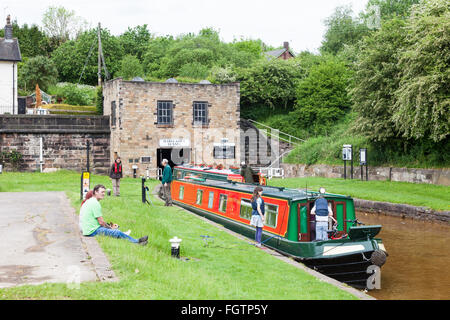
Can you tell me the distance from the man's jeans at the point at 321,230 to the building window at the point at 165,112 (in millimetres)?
18621

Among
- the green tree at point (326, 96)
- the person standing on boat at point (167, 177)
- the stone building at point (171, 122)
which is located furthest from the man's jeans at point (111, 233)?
the green tree at point (326, 96)

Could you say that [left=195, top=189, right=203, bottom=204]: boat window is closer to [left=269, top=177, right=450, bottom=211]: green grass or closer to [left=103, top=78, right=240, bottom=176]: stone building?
[left=269, top=177, right=450, bottom=211]: green grass

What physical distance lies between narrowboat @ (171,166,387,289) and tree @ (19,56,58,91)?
120ft

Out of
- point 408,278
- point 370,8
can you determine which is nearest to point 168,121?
point 408,278

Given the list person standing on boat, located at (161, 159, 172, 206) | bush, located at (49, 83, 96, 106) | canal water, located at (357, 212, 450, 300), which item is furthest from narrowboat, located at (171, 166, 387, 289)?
bush, located at (49, 83, 96, 106)

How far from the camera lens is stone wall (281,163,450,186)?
65.4ft

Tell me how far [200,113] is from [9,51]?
18008mm

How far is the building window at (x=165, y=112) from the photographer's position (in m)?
27.1

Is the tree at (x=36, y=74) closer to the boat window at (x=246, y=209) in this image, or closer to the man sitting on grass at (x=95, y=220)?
the boat window at (x=246, y=209)

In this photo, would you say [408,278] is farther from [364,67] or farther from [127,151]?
[127,151]

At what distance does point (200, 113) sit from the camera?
2806 cm

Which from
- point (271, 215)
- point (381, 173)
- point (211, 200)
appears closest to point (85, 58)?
point (381, 173)

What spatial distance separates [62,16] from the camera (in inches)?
2527
